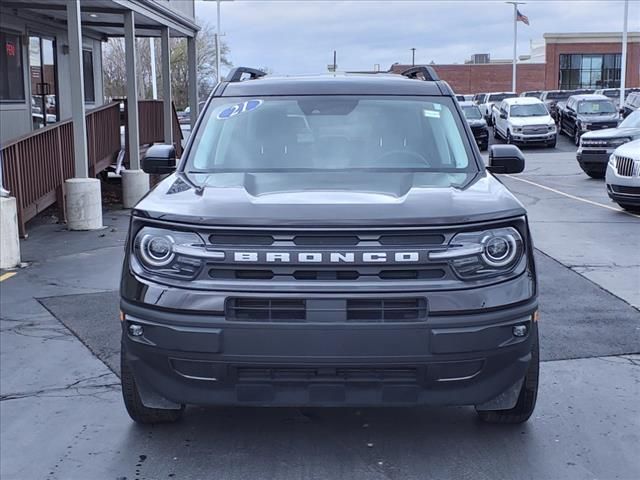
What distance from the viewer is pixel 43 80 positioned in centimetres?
1705

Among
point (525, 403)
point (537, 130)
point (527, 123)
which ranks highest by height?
point (527, 123)

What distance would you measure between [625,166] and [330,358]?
35.6ft

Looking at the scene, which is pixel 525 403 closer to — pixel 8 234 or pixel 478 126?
→ pixel 8 234

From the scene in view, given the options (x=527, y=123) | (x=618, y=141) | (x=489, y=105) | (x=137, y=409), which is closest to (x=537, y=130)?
(x=527, y=123)

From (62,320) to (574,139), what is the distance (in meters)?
29.8

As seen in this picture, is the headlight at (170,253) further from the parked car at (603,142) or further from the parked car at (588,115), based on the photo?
the parked car at (588,115)

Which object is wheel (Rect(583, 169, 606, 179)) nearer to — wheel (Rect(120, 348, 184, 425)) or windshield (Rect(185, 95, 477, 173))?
windshield (Rect(185, 95, 477, 173))

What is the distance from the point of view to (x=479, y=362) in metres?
3.60

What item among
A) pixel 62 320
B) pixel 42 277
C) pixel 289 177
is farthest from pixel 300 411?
pixel 42 277

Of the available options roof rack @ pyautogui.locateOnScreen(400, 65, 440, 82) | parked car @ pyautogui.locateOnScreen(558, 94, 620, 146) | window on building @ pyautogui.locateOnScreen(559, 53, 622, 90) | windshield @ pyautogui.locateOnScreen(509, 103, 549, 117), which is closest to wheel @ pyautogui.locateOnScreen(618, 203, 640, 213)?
roof rack @ pyautogui.locateOnScreen(400, 65, 440, 82)

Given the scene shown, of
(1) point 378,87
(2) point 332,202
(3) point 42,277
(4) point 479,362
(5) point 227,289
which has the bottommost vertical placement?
(3) point 42,277

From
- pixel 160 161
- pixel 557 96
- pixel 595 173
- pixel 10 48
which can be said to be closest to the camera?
pixel 160 161

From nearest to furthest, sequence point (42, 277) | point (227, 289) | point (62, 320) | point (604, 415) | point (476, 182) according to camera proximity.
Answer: point (227, 289)
point (476, 182)
point (604, 415)
point (62, 320)
point (42, 277)

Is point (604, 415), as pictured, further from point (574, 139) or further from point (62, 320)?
point (574, 139)
